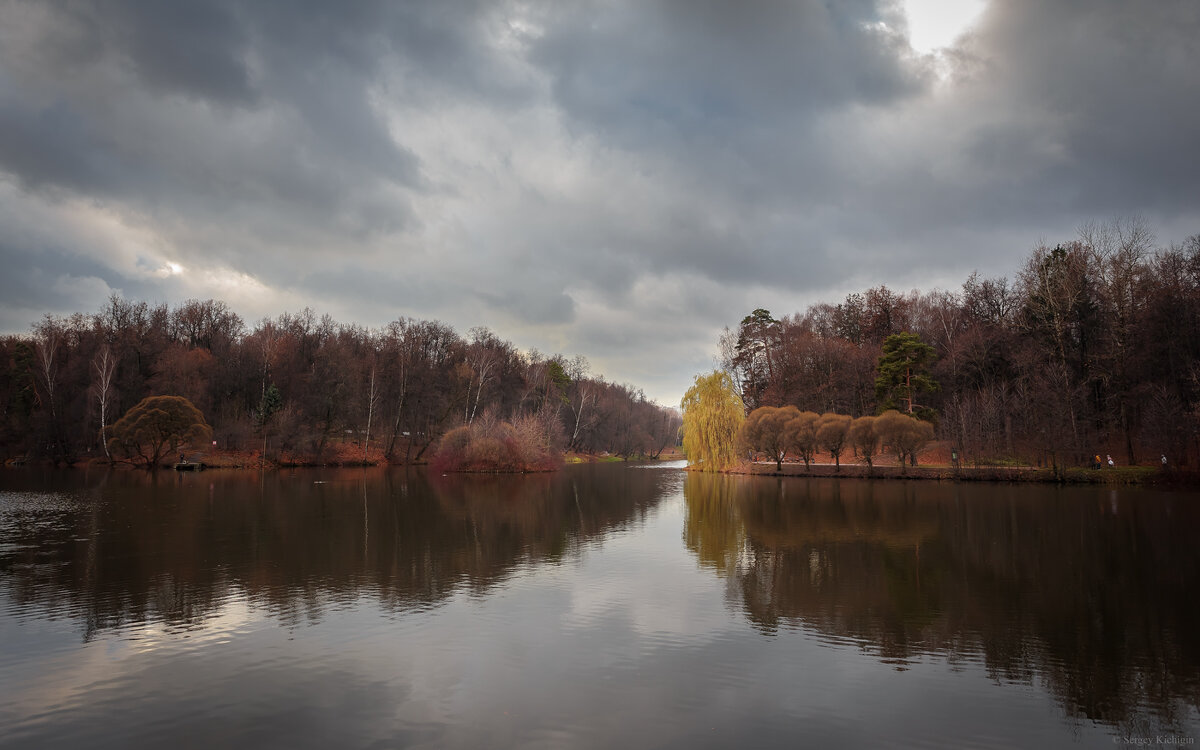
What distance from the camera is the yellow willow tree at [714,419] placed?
51062 mm

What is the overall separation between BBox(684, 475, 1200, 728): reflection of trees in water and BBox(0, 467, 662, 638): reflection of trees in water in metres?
5.88

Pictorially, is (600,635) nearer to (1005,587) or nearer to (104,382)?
(1005,587)

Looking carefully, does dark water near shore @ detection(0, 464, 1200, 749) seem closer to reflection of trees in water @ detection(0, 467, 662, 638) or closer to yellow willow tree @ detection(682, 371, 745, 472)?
reflection of trees in water @ detection(0, 467, 662, 638)

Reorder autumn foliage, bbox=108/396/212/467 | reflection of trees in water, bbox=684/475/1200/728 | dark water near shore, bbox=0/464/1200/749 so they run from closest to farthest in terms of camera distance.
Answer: dark water near shore, bbox=0/464/1200/749 → reflection of trees in water, bbox=684/475/1200/728 → autumn foliage, bbox=108/396/212/467

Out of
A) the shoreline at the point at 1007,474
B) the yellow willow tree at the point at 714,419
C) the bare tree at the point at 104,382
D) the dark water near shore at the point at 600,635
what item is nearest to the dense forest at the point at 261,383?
the bare tree at the point at 104,382

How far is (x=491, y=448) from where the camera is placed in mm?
49969

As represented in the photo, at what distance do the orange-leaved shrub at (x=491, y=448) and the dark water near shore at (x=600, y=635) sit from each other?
95.7ft

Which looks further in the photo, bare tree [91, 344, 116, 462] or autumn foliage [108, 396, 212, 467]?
bare tree [91, 344, 116, 462]

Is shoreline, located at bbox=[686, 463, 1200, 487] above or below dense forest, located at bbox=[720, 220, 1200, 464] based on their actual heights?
below

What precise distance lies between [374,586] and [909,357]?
48736mm

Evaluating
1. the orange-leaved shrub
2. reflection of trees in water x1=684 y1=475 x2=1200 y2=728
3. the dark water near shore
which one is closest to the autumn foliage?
the orange-leaved shrub

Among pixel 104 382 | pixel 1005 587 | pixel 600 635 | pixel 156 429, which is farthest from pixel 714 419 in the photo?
pixel 104 382

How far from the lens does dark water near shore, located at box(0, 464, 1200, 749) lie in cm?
667

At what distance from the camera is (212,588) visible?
12375mm
